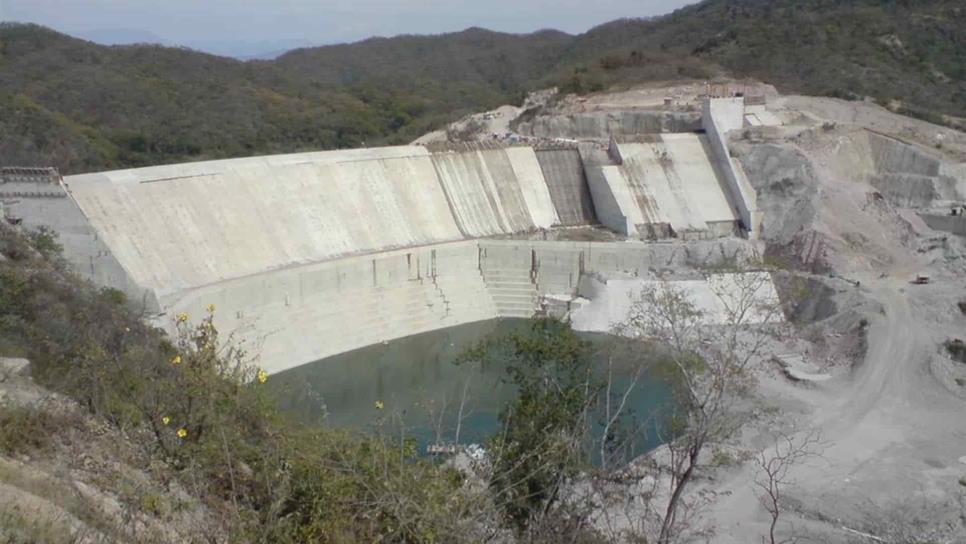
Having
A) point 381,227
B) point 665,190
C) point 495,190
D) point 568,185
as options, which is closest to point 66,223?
point 381,227

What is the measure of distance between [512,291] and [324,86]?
35.5 metres

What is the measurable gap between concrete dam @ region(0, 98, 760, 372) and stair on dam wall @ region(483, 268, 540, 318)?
0.14 ft

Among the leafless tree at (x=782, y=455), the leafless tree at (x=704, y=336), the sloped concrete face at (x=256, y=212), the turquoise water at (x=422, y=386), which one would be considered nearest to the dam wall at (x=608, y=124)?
the sloped concrete face at (x=256, y=212)

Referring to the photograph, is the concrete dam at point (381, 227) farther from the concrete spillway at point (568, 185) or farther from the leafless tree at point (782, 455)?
the leafless tree at point (782, 455)

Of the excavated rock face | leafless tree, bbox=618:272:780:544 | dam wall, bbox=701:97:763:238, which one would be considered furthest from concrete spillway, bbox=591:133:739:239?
leafless tree, bbox=618:272:780:544

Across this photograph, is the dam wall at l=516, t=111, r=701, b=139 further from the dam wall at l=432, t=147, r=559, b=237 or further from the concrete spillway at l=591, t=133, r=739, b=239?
the dam wall at l=432, t=147, r=559, b=237

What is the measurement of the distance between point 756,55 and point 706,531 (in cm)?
3680

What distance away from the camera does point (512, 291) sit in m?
25.6

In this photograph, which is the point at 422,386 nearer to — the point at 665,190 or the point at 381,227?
the point at 381,227

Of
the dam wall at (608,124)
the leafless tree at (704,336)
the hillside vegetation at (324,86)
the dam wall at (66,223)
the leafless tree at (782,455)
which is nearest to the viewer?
the leafless tree at (704,336)

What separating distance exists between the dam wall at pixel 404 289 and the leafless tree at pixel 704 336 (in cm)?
187

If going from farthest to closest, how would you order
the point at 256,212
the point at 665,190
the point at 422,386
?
the point at 665,190 → the point at 256,212 → the point at 422,386

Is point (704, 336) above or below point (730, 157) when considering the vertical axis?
below

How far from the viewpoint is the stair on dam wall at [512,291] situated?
2531cm
